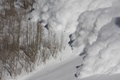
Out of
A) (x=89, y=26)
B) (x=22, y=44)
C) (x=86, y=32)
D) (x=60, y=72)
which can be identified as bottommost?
(x=60, y=72)

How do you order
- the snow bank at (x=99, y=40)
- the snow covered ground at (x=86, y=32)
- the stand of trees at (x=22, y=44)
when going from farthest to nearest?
1. the stand of trees at (x=22, y=44)
2. the snow covered ground at (x=86, y=32)
3. the snow bank at (x=99, y=40)

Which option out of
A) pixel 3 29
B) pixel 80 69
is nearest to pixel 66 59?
pixel 80 69

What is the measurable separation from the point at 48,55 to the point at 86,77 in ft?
10.5

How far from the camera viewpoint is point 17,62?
11.6 meters

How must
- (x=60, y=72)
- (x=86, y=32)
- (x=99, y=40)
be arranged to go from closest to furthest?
(x=60, y=72) → (x=99, y=40) → (x=86, y=32)

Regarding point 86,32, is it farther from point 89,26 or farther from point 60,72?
point 60,72

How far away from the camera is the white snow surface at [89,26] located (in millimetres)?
8648

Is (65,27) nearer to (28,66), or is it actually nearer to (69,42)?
(69,42)

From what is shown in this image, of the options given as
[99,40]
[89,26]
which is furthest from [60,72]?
[89,26]

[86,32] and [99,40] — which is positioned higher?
[86,32]

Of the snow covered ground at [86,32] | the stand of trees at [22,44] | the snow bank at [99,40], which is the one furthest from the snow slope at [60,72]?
the stand of trees at [22,44]

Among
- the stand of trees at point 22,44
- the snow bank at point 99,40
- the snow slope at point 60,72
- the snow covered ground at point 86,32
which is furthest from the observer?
the stand of trees at point 22,44

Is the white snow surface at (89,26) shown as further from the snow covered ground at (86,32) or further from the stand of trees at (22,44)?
the stand of trees at (22,44)

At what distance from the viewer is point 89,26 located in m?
10.8
